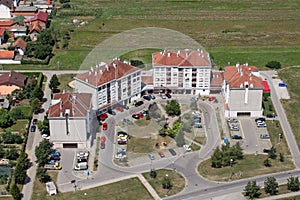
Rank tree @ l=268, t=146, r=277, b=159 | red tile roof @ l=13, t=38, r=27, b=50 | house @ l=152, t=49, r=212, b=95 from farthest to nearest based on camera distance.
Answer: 1. red tile roof @ l=13, t=38, r=27, b=50
2. house @ l=152, t=49, r=212, b=95
3. tree @ l=268, t=146, r=277, b=159

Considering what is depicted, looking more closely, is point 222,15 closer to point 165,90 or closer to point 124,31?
point 124,31

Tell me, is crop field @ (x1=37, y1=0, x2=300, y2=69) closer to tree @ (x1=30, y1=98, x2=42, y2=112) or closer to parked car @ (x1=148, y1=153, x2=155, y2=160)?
tree @ (x1=30, y1=98, x2=42, y2=112)

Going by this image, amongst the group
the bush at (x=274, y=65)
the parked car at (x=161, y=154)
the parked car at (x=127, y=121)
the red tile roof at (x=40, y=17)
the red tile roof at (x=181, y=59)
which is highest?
the red tile roof at (x=40, y=17)

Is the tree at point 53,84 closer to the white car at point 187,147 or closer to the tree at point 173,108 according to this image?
the tree at point 173,108

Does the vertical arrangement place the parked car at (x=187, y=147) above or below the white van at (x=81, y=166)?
above

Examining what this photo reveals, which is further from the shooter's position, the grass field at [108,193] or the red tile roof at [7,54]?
the red tile roof at [7,54]

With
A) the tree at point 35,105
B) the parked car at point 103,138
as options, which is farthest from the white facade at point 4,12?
the parked car at point 103,138

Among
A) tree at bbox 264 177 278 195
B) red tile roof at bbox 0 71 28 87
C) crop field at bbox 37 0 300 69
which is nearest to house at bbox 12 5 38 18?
crop field at bbox 37 0 300 69
